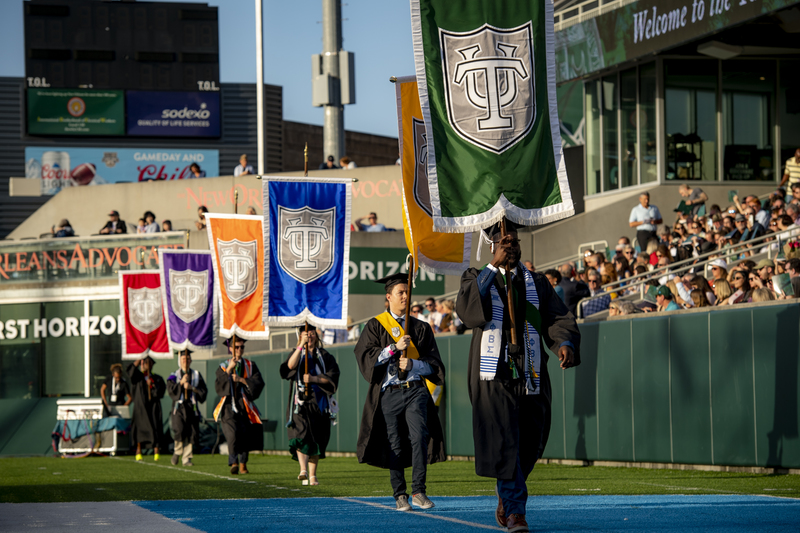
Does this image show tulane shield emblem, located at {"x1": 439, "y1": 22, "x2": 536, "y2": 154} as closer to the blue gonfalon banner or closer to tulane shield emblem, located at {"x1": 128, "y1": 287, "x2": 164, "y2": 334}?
the blue gonfalon banner

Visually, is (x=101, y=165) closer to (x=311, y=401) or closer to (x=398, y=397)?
(x=311, y=401)

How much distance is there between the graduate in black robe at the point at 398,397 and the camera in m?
9.79

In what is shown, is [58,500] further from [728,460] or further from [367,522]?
[728,460]

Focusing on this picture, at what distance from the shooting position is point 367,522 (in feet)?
26.3

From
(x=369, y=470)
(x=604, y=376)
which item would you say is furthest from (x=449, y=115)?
(x=369, y=470)

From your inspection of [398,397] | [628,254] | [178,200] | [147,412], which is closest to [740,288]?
[398,397]

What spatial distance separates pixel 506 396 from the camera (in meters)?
7.38

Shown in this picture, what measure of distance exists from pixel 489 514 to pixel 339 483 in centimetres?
529

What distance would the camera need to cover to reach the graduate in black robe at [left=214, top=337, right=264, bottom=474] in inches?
621

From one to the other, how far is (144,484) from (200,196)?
21412mm

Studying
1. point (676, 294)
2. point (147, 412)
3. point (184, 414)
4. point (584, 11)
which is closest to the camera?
point (676, 294)

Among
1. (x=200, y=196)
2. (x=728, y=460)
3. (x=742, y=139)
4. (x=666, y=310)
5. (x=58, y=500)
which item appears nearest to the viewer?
(x=58, y=500)

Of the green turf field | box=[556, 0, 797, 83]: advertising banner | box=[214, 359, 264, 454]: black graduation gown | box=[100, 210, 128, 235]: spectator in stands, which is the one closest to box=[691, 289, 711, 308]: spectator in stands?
the green turf field

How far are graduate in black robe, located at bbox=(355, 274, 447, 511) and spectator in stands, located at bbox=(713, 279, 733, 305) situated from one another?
17.1ft
